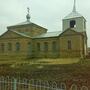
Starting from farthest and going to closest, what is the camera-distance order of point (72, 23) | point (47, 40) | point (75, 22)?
point (47, 40)
point (72, 23)
point (75, 22)

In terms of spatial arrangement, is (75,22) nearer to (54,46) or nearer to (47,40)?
(54,46)

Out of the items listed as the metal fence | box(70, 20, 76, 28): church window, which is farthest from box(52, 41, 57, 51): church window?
the metal fence

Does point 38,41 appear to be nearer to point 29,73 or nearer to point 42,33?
point 42,33

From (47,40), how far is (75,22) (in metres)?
6.05

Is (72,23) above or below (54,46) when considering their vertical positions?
above

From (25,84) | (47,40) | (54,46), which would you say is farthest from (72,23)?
(25,84)

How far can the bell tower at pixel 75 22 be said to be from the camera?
144ft

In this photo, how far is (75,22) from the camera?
147 feet

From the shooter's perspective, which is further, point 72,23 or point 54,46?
point 72,23

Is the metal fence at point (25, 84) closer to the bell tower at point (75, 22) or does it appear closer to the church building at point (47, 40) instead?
the church building at point (47, 40)

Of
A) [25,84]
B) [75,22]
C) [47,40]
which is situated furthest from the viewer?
[47,40]

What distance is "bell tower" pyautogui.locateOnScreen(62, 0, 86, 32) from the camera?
43925 mm

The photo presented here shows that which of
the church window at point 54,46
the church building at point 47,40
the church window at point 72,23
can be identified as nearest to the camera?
the church building at point 47,40

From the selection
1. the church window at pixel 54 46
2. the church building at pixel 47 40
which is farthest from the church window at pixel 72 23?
the church window at pixel 54 46
